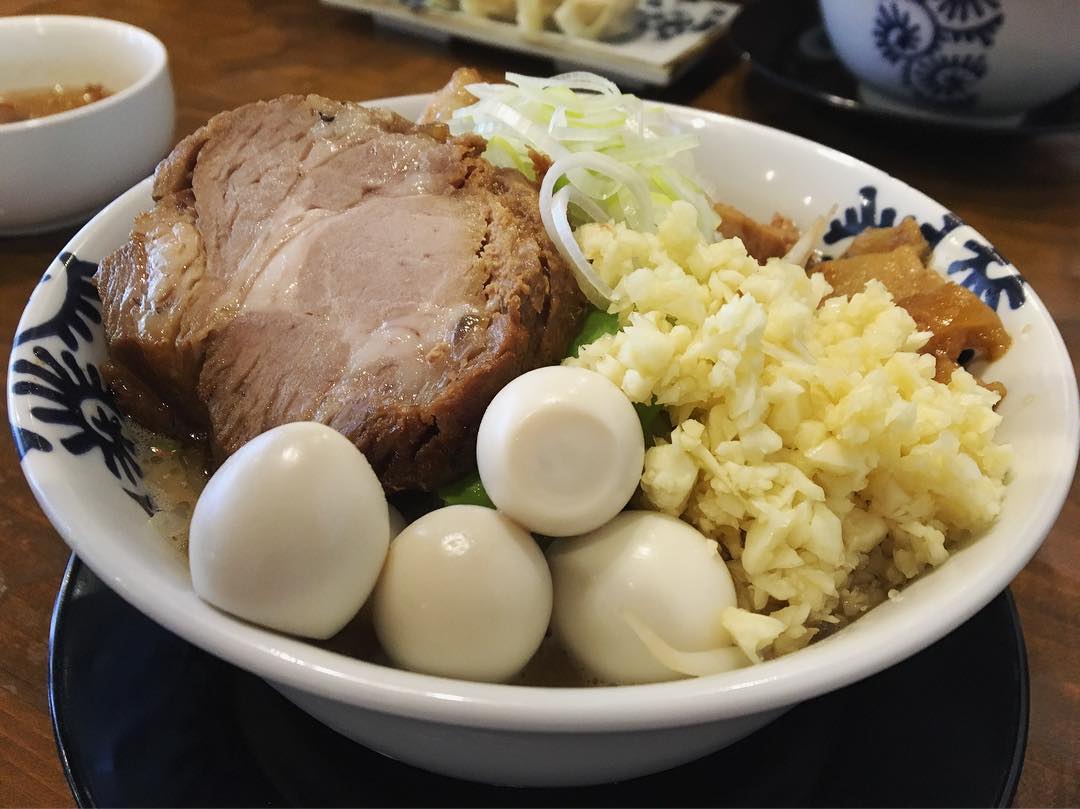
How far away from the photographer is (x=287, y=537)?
2.67ft

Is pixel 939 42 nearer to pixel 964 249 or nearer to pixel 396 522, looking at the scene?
pixel 964 249

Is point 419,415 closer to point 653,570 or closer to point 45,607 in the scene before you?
point 653,570

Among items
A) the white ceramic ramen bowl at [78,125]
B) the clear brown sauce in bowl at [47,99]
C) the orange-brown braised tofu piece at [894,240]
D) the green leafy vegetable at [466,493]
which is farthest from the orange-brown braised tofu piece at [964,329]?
the clear brown sauce in bowl at [47,99]

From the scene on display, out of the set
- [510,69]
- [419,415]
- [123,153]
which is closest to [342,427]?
[419,415]

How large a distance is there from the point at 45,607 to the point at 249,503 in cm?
59

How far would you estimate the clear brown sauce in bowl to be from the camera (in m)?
2.09

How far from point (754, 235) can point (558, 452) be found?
78cm

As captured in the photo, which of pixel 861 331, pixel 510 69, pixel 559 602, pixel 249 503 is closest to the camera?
pixel 249 503

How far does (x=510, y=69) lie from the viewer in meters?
2.71

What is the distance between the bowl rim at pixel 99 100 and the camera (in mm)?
1791

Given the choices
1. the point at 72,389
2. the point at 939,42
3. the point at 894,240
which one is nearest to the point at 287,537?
the point at 72,389

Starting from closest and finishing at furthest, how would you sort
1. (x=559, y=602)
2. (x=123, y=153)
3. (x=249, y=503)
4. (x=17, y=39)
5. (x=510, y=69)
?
(x=249, y=503)
(x=559, y=602)
(x=123, y=153)
(x=17, y=39)
(x=510, y=69)

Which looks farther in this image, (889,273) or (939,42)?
(939,42)

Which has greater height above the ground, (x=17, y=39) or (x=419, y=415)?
(x=419, y=415)
